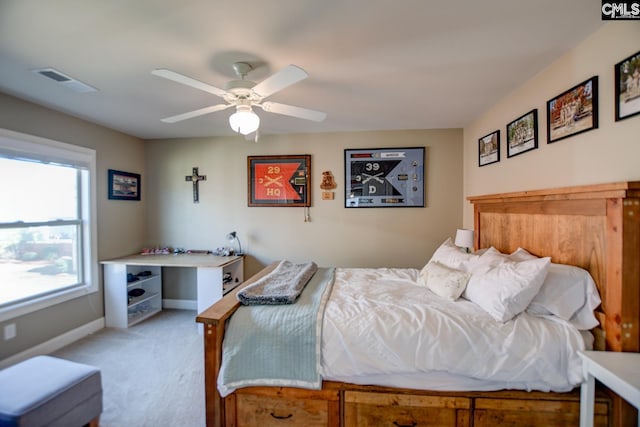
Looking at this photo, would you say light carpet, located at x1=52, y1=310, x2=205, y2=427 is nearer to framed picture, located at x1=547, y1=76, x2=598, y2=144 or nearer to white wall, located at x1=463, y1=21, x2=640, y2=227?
white wall, located at x1=463, y1=21, x2=640, y2=227

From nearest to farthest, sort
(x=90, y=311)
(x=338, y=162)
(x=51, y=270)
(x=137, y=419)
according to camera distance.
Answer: (x=137, y=419)
(x=51, y=270)
(x=90, y=311)
(x=338, y=162)

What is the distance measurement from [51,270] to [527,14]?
14.6 ft

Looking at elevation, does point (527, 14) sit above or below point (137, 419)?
above

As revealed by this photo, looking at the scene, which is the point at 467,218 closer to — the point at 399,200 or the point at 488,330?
the point at 399,200

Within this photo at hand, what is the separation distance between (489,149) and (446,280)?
65.8 inches

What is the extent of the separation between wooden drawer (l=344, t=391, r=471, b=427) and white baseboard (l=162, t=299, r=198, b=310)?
9.60 ft

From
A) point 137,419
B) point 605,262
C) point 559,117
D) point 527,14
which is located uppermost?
point 527,14

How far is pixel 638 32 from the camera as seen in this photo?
1300 millimetres

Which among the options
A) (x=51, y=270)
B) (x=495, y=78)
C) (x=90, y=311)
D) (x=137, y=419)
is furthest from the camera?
(x=90, y=311)

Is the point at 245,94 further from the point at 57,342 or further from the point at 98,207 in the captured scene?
the point at 57,342

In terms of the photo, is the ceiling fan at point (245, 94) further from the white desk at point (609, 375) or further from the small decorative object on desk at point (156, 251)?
the small decorative object on desk at point (156, 251)

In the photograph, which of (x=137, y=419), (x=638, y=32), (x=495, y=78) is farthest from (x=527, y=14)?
(x=137, y=419)

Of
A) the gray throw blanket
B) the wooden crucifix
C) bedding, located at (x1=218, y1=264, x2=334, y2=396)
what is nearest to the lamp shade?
the gray throw blanket

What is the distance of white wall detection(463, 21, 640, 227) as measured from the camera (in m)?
1.37
